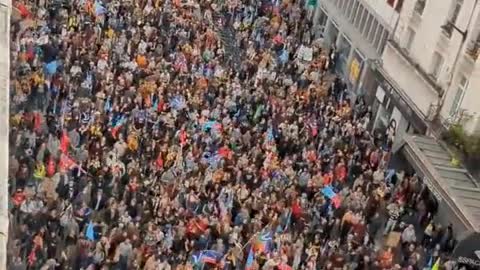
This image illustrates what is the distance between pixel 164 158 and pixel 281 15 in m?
17.9

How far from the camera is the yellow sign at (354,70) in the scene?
43013mm

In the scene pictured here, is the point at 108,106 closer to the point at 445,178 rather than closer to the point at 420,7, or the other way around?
the point at 445,178

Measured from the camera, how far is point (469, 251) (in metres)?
29.9

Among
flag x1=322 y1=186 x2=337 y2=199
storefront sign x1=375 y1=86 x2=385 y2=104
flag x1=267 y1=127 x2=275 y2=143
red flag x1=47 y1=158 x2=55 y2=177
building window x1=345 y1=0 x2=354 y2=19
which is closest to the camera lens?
red flag x1=47 y1=158 x2=55 y2=177

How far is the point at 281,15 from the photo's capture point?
47.0 metres

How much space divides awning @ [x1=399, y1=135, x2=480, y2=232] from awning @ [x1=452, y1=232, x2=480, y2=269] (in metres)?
0.29

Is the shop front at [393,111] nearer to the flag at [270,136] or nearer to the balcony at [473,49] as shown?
the balcony at [473,49]

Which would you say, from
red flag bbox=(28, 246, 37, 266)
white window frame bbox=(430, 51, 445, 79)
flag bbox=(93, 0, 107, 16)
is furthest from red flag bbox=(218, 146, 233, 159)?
flag bbox=(93, 0, 107, 16)

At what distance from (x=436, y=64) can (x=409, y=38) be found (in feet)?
8.84

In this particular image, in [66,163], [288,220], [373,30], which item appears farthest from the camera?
[373,30]

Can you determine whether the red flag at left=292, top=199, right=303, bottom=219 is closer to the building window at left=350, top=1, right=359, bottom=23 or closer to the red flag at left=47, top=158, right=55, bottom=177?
the red flag at left=47, top=158, right=55, bottom=177

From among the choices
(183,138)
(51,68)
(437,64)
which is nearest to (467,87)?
(437,64)

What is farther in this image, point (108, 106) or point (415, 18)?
point (415, 18)

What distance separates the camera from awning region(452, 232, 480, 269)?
29500 mm
